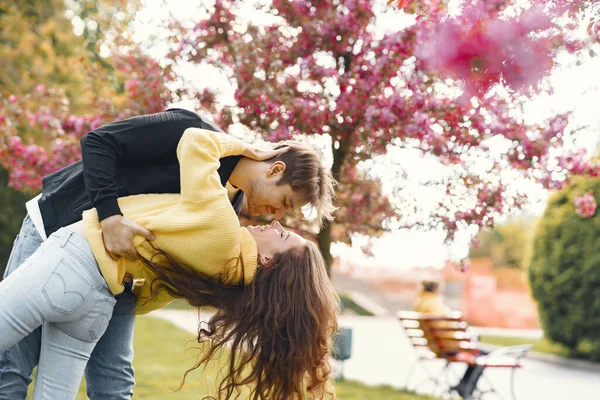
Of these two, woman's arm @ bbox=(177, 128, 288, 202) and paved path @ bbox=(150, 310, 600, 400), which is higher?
woman's arm @ bbox=(177, 128, 288, 202)

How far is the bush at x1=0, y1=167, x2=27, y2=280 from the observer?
11109 mm

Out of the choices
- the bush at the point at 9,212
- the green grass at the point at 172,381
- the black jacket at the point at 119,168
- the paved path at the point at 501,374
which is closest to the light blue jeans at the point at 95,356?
the black jacket at the point at 119,168

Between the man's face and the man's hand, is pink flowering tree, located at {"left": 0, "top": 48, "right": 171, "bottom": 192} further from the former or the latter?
the man's hand

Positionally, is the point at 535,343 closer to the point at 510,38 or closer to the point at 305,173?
the point at 510,38

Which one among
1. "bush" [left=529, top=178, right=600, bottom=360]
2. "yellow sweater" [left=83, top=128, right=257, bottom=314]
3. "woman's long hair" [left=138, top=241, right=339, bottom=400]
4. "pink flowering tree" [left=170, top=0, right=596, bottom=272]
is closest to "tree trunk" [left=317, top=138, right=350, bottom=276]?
"pink flowering tree" [left=170, top=0, right=596, bottom=272]

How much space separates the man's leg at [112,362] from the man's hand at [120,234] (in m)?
0.54

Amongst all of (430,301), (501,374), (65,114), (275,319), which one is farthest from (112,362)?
(501,374)

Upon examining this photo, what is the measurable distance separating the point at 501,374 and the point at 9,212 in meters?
7.39

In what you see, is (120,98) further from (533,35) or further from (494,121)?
(533,35)

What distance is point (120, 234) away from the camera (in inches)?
90.0

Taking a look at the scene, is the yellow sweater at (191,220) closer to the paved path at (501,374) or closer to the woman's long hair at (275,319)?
the woman's long hair at (275,319)

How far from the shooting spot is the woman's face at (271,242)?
8.60ft

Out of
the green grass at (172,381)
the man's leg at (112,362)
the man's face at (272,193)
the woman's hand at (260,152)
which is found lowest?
the green grass at (172,381)

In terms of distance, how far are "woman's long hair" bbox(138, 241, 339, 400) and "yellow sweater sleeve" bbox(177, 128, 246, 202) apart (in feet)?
1.19
